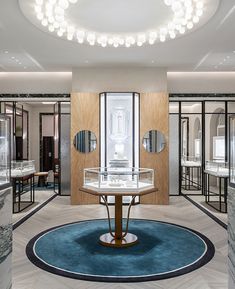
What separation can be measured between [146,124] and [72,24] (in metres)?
3.44

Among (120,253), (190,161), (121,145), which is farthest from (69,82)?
(120,253)

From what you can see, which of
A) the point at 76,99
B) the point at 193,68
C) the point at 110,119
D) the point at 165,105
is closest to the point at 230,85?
the point at 193,68

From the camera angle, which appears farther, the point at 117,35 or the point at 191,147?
the point at 191,147

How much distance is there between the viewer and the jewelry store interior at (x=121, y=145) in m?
3.72

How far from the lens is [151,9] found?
191 inches

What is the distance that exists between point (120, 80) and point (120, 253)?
16.6 ft

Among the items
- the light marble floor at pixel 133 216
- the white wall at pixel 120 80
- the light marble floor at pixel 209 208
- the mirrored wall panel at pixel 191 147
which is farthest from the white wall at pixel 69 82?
the light marble floor at pixel 133 216

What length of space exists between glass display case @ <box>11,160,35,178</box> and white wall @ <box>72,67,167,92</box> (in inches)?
94.7

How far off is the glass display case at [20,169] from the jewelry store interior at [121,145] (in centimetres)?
5

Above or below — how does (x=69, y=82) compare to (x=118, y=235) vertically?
above

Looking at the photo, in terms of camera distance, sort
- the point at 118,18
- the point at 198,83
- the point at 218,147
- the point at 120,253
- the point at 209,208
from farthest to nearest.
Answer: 1. the point at 218,147
2. the point at 198,83
3. the point at 209,208
4. the point at 118,18
5. the point at 120,253

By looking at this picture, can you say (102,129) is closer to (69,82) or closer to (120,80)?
(120,80)

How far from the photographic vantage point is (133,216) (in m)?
6.66

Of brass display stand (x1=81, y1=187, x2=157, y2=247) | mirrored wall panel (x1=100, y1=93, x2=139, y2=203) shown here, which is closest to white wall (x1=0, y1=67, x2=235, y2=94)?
mirrored wall panel (x1=100, y1=93, x2=139, y2=203)
